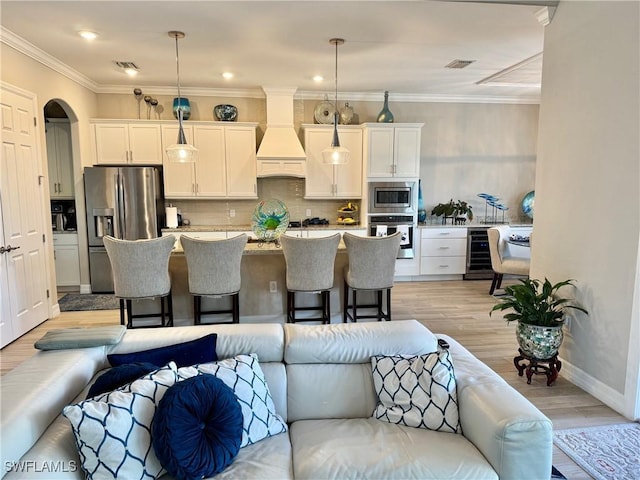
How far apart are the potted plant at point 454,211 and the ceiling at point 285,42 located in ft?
5.74

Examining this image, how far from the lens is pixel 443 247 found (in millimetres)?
6383

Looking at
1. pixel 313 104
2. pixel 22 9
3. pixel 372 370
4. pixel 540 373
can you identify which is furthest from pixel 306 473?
pixel 313 104

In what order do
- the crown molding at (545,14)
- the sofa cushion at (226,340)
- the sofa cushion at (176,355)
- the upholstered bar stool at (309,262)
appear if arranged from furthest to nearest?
the upholstered bar stool at (309,262)
the crown molding at (545,14)
the sofa cushion at (226,340)
the sofa cushion at (176,355)

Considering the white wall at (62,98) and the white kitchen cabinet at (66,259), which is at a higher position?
the white wall at (62,98)

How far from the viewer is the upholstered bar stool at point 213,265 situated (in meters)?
3.53

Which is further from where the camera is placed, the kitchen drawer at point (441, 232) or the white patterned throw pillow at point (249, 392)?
the kitchen drawer at point (441, 232)

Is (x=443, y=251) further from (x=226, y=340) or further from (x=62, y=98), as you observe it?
(x=62, y=98)

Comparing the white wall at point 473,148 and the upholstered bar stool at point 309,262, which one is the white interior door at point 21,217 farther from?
the white wall at point 473,148

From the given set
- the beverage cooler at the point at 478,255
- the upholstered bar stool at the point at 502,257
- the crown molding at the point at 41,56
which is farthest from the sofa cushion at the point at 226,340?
the beverage cooler at the point at 478,255

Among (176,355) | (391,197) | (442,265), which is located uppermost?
(391,197)

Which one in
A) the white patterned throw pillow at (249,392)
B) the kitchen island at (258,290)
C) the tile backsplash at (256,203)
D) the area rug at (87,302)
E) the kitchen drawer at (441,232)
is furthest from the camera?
the tile backsplash at (256,203)

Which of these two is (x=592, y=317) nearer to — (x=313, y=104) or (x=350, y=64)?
(x=350, y=64)

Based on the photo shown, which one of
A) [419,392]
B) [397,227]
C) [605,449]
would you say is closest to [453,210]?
[397,227]

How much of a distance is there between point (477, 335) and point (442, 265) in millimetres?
2324
